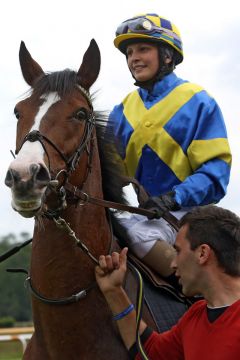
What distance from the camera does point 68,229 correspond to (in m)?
4.23

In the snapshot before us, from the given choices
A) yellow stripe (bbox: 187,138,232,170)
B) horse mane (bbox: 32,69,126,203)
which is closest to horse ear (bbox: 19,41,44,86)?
horse mane (bbox: 32,69,126,203)

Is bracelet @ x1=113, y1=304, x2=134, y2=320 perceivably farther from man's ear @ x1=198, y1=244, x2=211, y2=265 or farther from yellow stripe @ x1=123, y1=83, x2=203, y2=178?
yellow stripe @ x1=123, y1=83, x2=203, y2=178

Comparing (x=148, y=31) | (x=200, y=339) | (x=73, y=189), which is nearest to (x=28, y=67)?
(x=73, y=189)

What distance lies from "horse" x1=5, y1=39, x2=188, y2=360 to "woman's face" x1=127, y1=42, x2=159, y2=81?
0.77 metres

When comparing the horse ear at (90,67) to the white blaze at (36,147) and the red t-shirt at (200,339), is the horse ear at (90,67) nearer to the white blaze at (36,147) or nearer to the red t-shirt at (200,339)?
the white blaze at (36,147)

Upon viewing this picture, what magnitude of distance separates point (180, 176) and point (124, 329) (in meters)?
1.33

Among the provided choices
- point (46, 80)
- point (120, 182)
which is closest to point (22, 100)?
point (46, 80)

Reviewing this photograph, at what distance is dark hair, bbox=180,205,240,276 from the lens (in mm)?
3615

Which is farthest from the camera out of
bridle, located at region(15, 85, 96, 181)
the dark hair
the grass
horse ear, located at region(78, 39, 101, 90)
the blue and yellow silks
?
the grass

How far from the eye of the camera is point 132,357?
4.08m

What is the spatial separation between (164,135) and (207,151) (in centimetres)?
32

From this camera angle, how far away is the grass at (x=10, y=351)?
583 inches

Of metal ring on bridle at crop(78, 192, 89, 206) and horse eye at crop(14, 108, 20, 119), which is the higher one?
horse eye at crop(14, 108, 20, 119)

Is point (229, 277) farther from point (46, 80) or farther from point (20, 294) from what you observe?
point (20, 294)
